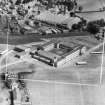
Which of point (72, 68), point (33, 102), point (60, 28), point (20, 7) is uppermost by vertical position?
point (20, 7)

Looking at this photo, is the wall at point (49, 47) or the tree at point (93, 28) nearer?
the wall at point (49, 47)

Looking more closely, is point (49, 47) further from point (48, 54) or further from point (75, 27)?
point (75, 27)

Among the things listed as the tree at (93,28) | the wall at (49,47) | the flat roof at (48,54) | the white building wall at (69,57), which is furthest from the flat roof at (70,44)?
the tree at (93,28)

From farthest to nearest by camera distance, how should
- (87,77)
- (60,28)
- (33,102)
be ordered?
(60,28) → (87,77) → (33,102)

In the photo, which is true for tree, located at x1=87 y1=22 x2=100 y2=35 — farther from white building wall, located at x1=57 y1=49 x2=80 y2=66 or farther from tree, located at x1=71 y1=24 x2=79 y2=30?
white building wall, located at x1=57 y1=49 x2=80 y2=66

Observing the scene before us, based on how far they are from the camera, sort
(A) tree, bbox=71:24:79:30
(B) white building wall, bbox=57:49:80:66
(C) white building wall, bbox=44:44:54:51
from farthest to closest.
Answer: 1. (A) tree, bbox=71:24:79:30
2. (C) white building wall, bbox=44:44:54:51
3. (B) white building wall, bbox=57:49:80:66

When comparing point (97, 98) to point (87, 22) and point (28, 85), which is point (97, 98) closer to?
point (28, 85)

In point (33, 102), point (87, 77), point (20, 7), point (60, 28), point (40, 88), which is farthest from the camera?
point (20, 7)

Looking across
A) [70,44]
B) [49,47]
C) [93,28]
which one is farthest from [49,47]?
[93,28]

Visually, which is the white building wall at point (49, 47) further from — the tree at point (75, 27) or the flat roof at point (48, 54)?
the tree at point (75, 27)

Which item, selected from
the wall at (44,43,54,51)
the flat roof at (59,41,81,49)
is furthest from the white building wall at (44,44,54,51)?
the flat roof at (59,41,81,49)

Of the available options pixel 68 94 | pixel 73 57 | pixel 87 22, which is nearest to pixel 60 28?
pixel 87 22
